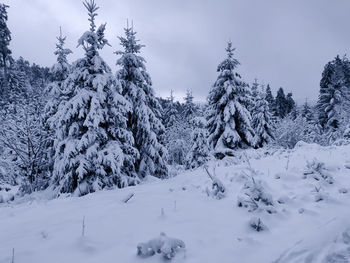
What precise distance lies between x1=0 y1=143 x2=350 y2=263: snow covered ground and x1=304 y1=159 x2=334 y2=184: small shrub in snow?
21 millimetres

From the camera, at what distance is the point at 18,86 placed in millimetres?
42406

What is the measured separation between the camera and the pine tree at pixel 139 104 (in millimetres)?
15617

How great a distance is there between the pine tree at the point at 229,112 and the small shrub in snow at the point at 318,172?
39.6 ft

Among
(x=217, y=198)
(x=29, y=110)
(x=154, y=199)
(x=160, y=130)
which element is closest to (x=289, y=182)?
(x=217, y=198)

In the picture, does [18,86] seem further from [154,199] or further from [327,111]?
[327,111]

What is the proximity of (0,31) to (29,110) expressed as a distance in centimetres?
2964

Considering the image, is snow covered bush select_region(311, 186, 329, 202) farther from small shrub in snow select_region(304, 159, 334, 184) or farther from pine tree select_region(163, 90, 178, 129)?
pine tree select_region(163, 90, 178, 129)

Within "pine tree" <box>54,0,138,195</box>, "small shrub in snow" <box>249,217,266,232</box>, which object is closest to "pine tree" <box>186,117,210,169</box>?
"pine tree" <box>54,0,138,195</box>

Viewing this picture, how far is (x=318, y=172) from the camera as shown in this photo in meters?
6.03

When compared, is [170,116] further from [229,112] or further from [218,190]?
[218,190]

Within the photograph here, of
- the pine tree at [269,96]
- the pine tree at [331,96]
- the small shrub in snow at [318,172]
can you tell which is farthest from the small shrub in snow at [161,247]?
the pine tree at [269,96]

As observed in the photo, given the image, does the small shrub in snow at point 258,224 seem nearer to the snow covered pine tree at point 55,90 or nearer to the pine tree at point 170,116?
the snow covered pine tree at point 55,90

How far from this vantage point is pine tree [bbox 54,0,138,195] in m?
10.7

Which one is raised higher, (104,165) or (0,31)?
(0,31)
